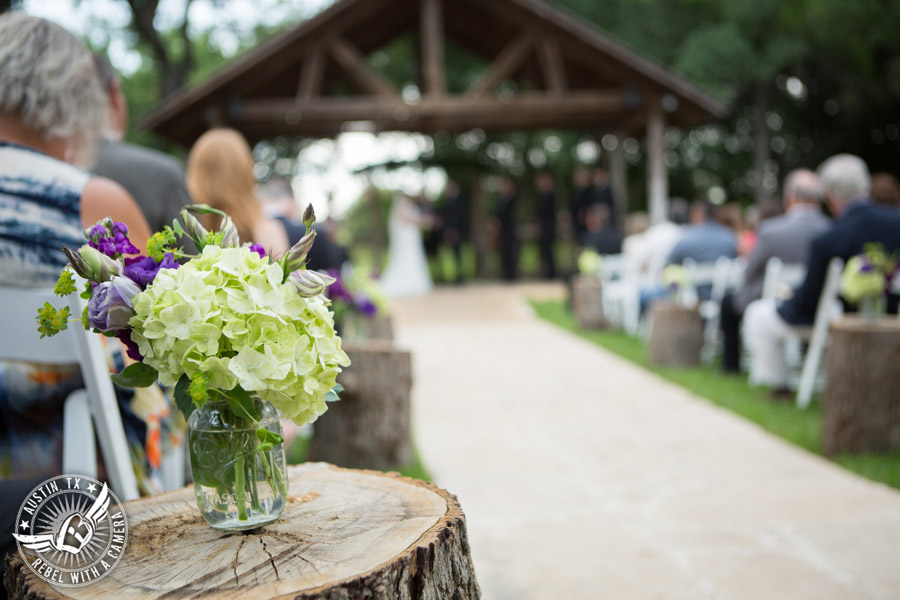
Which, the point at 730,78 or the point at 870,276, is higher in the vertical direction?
the point at 730,78

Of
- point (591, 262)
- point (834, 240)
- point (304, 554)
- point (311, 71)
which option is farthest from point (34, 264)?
point (311, 71)

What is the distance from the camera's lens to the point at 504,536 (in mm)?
3518

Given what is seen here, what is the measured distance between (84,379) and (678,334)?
6478mm

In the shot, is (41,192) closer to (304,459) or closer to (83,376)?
(83,376)

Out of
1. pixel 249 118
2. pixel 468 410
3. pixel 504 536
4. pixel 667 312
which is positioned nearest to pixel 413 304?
pixel 249 118

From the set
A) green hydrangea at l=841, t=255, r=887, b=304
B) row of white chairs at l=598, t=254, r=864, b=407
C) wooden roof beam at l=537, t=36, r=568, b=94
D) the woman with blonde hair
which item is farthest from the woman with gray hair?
wooden roof beam at l=537, t=36, r=568, b=94

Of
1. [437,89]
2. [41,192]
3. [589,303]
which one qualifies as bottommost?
[589,303]

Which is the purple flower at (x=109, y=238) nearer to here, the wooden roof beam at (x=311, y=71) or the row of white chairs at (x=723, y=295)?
the row of white chairs at (x=723, y=295)

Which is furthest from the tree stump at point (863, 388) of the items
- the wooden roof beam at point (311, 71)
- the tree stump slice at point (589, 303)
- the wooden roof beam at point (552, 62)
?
the wooden roof beam at point (311, 71)

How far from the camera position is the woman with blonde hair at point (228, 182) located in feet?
11.7

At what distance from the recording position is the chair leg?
2.15 meters

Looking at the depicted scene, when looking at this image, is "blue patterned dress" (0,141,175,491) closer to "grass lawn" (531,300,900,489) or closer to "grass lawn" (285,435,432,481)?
"grass lawn" (285,435,432,481)

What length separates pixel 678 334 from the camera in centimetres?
781

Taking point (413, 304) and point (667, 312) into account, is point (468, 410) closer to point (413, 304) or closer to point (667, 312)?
point (667, 312)
